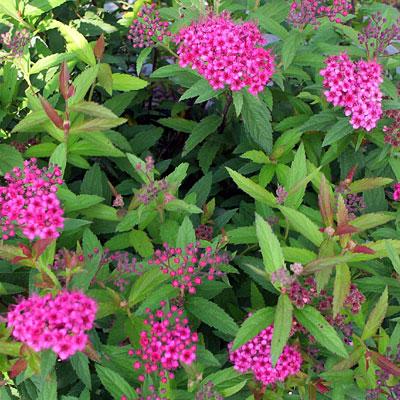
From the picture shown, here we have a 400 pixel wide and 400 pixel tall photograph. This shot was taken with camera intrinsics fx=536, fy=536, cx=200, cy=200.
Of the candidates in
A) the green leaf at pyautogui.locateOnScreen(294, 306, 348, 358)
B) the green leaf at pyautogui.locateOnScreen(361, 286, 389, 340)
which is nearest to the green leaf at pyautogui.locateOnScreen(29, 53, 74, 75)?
the green leaf at pyautogui.locateOnScreen(294, 306, 348, 358)

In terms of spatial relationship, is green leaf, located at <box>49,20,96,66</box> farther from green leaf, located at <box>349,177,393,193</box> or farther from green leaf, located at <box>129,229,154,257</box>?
green leaf, located at <box>349,177,393,193</box>

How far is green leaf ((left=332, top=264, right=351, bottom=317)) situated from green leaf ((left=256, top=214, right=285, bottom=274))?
18 centimetres

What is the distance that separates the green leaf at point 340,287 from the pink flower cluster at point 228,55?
752 mm

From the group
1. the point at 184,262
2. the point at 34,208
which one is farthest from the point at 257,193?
Answer: the point at 34,208

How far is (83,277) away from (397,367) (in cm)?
95

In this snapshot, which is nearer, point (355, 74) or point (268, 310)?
point (268, 310)

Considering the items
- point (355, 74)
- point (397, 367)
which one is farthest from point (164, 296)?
point (355, 74)

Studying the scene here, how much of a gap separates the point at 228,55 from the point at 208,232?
2.10ft

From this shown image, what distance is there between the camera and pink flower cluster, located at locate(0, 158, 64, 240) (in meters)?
1.50

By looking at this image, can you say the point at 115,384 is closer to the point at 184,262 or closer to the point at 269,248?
the point at 184,262

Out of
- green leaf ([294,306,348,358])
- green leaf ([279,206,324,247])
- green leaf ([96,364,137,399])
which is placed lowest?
green leaf ([96,364,137,399])

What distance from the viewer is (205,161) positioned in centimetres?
232

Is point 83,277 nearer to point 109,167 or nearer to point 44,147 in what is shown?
point 44,147

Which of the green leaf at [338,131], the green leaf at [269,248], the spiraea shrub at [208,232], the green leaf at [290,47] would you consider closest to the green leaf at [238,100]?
the spiraea shrub at [208,232]
